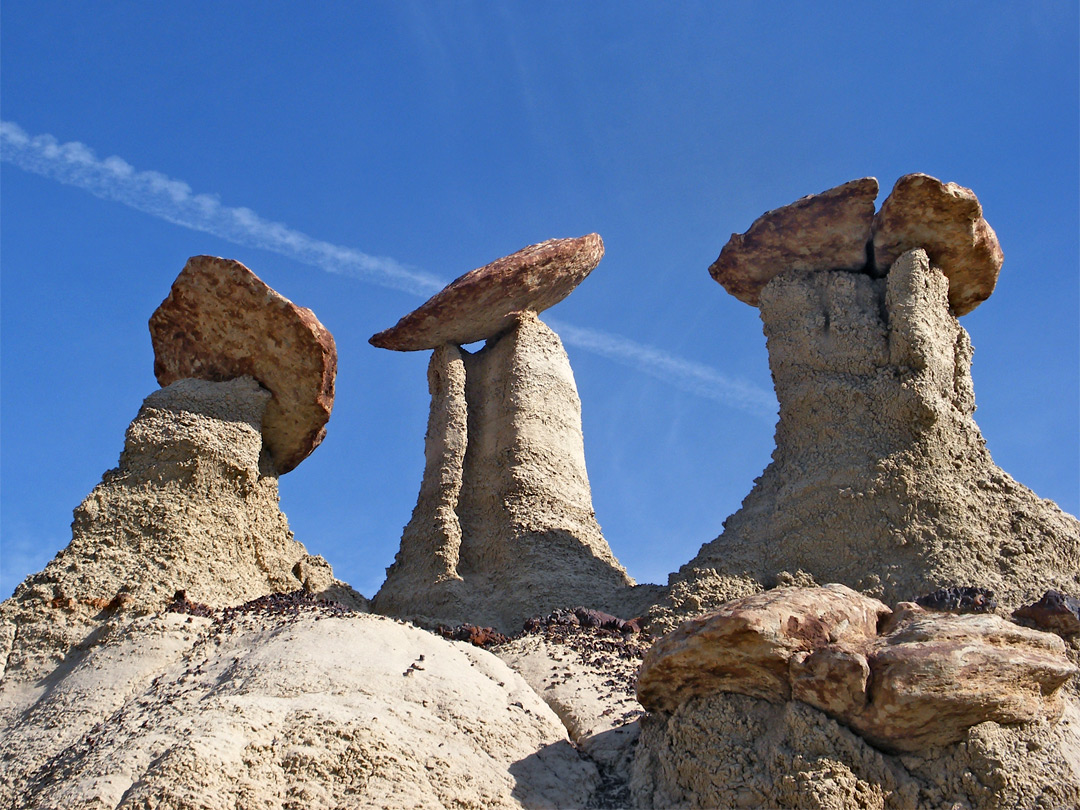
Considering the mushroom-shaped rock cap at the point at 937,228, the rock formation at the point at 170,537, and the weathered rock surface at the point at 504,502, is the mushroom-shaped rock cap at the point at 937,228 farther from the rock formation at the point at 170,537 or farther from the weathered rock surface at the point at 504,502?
the rock formation at the point at 170,537

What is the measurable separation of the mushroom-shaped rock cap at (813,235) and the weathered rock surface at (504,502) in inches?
96.5

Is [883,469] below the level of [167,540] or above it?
above

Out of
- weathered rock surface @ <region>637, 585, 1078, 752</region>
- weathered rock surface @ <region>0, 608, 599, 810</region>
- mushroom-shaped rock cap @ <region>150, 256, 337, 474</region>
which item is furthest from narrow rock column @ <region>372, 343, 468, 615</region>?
weathered rock surface @ <region>637, 585, 1078, 752</region>

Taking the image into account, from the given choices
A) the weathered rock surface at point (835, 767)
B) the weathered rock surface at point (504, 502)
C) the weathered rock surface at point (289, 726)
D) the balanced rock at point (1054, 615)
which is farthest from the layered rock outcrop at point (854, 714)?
the weathered rock surface at point (504, 502)

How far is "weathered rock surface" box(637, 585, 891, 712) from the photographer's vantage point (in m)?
6.48

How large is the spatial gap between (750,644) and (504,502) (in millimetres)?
5196

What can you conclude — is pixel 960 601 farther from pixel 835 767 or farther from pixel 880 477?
pixel 835 767

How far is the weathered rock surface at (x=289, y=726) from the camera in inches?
240

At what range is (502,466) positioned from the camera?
1171 centimetres

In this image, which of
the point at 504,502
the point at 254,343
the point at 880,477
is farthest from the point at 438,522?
the point at 880,477

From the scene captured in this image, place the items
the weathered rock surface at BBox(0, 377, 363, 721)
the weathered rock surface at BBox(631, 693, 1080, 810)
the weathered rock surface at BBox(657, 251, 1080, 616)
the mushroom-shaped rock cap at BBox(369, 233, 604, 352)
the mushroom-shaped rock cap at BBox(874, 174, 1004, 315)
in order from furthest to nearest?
the mushroom-shaped rock cap at BBox(369, 233, 604, 352) → the mushroom-shaped rock cap at BBox(874, 174, 1004, 315) → the weathered rock surface at BBox(657, 251, 1080, 616) → the weathered rock surface at BBox(0, 377, 363, 721) → the weathered rock surface at BBox(631, 693, 1080, 810)

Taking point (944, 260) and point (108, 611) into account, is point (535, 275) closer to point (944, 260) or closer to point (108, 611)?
point (944, 260)

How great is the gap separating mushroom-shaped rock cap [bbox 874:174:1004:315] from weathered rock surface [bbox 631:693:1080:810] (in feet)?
19.3

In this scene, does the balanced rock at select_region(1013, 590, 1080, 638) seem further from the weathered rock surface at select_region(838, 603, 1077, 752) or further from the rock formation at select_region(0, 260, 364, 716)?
A: the rock formation at select_region(0, 260, 364, 716)
